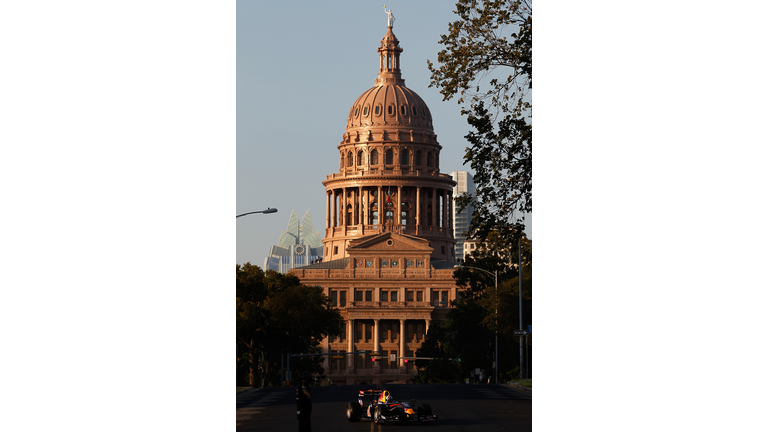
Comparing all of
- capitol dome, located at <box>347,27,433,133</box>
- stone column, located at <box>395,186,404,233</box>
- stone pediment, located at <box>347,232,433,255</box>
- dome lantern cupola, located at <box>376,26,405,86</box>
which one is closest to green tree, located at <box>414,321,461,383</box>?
stone pediment, located at <box>347,232,433,255</box>

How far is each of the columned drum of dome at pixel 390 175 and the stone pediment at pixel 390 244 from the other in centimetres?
383

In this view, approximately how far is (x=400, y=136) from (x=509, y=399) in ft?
356

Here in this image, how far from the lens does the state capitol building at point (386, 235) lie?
458ft

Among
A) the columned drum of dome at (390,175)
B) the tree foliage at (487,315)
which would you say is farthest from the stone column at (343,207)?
the tree foliage at (487,315)

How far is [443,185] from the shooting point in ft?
494

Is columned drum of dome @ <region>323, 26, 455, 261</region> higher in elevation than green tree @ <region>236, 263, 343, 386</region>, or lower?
higher

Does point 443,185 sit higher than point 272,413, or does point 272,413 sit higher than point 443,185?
point 443,185

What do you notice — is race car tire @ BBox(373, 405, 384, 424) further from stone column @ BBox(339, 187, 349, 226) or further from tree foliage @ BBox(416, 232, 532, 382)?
stone column @ BBox(339, 187, 349, 226)

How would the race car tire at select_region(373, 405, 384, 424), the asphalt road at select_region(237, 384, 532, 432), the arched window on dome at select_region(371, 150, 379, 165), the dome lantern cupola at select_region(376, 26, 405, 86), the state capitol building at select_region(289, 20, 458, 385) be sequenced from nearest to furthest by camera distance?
1. the asphalt road at select_region(237, 384, 532, 432)
2. the race car tire at select_region(373, 405, 384, 424)
3. the state capitol building at select_region(289, 20, 458, 385)
4. the dome lantern cupola at select_region(376, 26, 405, 86)
5. the arched window on dome at select_region(371, 150, 379, 165)

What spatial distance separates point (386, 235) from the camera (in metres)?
141

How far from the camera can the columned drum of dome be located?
147375mm

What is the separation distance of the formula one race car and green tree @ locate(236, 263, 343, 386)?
35271 mm
